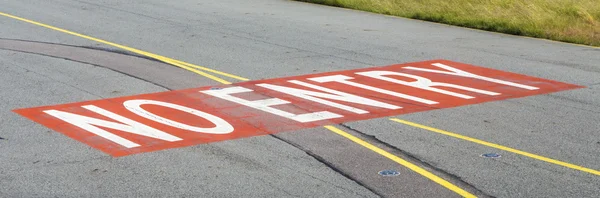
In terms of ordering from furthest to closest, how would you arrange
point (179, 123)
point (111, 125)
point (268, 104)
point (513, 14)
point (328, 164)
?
point (513, 14), point (268, 104), point (179, 123), point (111, 125), point (328, 164)

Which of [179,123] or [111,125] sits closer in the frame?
[111,125]

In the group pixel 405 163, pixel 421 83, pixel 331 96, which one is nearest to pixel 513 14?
pixel 421 83

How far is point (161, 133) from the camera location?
1088 centimetres

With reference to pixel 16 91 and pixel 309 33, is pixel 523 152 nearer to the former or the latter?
pixel 16 91

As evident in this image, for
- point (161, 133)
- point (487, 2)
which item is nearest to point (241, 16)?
point (487, 2)

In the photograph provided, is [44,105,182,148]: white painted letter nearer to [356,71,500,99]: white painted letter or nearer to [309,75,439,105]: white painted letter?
[309,75,439,105]: white painted letter

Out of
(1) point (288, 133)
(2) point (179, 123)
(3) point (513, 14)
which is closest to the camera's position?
(1) point (288, 133)

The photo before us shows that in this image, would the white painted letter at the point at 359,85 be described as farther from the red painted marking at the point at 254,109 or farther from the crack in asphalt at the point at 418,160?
the crack in asphalt at the point at 418,160

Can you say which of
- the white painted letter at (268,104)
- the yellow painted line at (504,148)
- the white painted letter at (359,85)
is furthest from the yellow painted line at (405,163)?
the white painted letter at (359,85)

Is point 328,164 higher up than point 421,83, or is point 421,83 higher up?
point 328,164

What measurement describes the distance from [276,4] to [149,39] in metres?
7.15

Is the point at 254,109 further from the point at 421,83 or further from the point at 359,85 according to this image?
the point at 421,83

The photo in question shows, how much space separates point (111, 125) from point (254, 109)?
1913 mm

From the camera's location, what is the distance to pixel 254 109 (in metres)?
12.1
